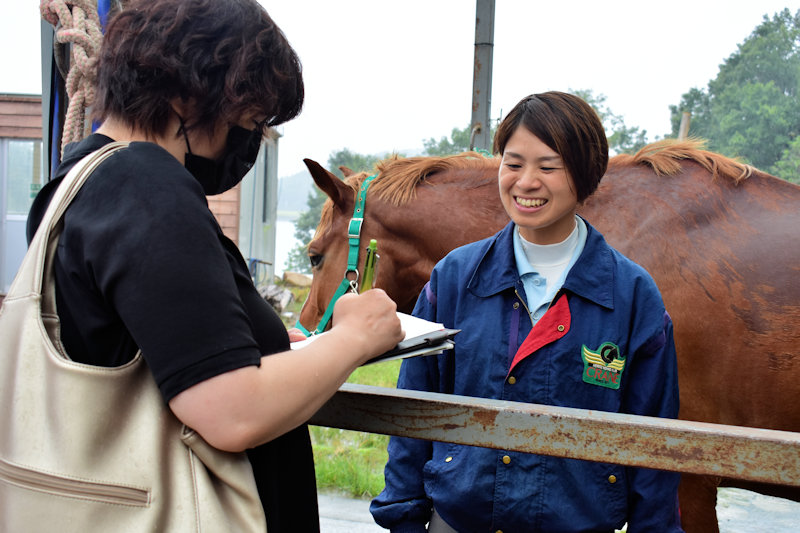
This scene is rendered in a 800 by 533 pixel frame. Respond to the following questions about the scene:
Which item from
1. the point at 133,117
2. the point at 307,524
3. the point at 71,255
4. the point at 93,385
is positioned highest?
the point at 133,117

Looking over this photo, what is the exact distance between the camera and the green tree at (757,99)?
44.2 feet

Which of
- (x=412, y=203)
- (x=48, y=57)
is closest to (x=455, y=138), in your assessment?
(x=412, y=203)

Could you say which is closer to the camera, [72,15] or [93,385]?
[93,385]

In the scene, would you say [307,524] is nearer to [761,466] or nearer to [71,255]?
[71,255]

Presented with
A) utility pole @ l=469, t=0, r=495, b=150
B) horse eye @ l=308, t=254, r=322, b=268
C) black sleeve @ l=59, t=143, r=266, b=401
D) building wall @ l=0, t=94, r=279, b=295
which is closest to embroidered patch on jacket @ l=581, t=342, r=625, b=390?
black sleeve @ l=59, t=143, r=266, b=401

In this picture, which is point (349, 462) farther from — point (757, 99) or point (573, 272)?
point (757, 99)

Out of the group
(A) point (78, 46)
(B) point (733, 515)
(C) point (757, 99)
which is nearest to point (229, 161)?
(A) point (78, 46)

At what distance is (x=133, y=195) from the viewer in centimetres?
83

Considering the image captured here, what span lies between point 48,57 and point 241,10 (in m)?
1.09

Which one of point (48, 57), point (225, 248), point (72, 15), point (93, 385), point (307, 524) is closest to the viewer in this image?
point (93, 385)

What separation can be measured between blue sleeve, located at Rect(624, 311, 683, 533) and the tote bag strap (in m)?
1.15

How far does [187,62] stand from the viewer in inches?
38.2

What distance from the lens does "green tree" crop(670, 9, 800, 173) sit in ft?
44.2

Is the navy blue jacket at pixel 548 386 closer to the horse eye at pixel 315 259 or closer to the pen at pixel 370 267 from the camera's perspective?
the pen at pixel 370 267
